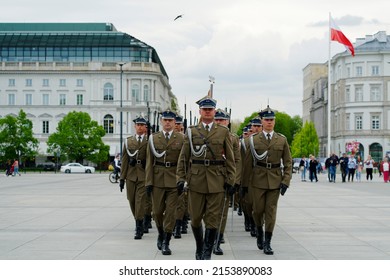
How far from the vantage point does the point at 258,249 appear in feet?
37.9

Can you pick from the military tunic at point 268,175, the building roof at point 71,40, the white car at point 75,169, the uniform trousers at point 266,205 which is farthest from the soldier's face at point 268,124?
the building roof at point 71,40

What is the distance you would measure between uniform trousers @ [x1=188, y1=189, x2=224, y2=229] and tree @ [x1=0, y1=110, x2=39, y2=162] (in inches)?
2974

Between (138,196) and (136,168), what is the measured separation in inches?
20.4

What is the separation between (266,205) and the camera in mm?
11125

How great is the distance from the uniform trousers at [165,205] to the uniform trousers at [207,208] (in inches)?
43.6

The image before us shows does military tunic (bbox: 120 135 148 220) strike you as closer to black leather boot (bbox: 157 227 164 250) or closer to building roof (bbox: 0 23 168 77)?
black leather boot (bbox: 157 227 164 250)

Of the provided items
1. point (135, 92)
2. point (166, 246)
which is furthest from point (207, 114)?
point (135, 92)

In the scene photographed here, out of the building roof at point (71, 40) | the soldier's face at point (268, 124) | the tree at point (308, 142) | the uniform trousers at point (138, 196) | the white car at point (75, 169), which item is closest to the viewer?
the soldier's face at point (268, 124)

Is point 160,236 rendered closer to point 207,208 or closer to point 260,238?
point 260,238

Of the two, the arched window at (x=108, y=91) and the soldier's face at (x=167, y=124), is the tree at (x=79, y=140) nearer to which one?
the arched window at (x=108, y=91)

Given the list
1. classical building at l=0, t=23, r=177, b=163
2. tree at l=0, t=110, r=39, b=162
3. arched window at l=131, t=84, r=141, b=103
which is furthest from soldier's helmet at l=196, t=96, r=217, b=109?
arched window at l=131, t=84, r=141, b=103

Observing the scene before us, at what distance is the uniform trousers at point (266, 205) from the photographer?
1096 cm

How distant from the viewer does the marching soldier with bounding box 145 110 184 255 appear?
11016mm
